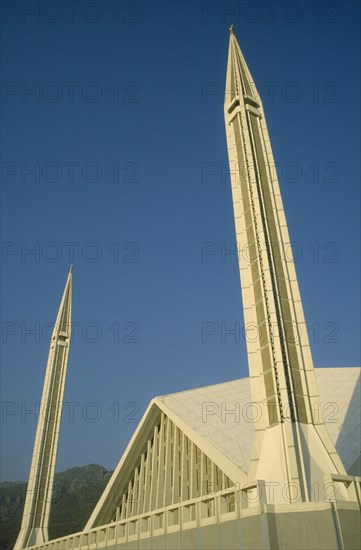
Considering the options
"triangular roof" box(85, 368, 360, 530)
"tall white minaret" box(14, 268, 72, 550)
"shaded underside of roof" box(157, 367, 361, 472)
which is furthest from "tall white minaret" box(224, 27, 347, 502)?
"tall white minaret" box(14, 268, 72, 550)

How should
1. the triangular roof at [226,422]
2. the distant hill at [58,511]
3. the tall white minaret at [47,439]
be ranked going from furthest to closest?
the distant hill at [58,511] < the tall white minaret at [47,439] < the triangular roof at [226,422]

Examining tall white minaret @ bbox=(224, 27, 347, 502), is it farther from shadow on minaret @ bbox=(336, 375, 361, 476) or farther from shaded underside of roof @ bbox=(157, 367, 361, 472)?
shaded underside of roof @ bbox=(157, 367, 361, 472)

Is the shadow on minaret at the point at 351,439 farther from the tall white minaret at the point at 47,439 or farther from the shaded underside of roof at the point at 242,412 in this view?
the tall white minaret at the point at 47,439

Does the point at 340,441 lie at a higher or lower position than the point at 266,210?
lower

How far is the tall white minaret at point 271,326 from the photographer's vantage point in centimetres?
1212

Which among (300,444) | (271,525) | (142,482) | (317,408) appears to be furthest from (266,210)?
(142,482)

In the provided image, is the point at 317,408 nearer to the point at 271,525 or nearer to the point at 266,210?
the point at 271,525

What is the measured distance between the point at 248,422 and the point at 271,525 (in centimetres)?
1556

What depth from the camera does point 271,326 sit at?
14125 mm

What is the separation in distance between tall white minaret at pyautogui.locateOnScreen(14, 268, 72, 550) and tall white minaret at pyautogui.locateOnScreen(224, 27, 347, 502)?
75.5ft

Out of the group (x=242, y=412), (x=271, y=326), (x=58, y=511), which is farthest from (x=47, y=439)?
(x=58, y=511)

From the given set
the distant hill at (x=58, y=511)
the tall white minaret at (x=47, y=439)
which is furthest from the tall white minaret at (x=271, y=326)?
the distant hill at (x=58, y=511)

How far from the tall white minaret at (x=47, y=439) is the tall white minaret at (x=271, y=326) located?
23.0 metres

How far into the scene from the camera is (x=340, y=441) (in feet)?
67.6
